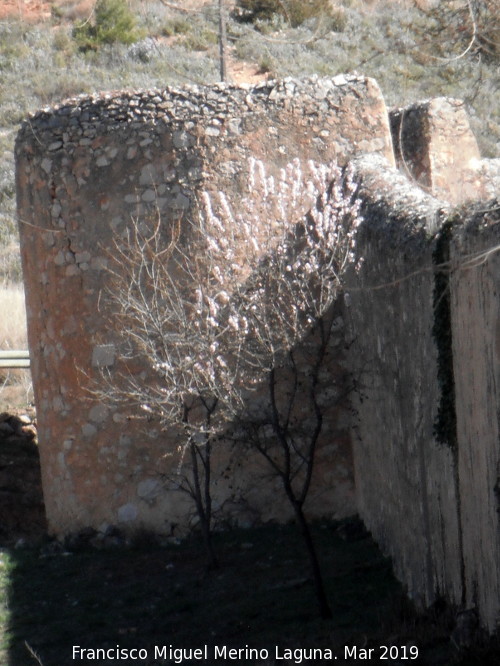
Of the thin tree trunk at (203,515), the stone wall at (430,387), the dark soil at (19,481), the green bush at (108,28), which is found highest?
the green bush at (108,28)

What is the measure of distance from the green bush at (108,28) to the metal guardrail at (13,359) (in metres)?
13.6

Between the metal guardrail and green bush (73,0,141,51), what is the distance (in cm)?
1361

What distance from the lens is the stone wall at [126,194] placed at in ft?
23.6

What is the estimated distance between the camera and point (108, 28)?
24.6m

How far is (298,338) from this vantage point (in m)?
6.55

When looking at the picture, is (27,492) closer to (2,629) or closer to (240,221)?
(2,629)

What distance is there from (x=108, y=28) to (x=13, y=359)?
556 inches

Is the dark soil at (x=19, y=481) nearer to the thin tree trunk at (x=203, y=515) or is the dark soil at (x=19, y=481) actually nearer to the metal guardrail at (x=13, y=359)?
the metal guardrail at (x=13, y=359)

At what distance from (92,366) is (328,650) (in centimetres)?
325

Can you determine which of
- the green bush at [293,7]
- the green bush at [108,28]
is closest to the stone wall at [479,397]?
the green bush at [293,7]

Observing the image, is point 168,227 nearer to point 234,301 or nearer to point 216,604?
point 234,301

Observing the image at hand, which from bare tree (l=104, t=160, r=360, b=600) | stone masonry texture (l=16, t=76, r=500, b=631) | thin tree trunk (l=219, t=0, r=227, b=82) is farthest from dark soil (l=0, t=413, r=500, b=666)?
thin tree trunk (l=219, t=0, r=227, b=82)

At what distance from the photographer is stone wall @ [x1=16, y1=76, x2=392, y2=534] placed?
7184 mm

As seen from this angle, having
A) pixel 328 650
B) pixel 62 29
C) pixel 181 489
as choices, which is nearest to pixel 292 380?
pixel 181 489
